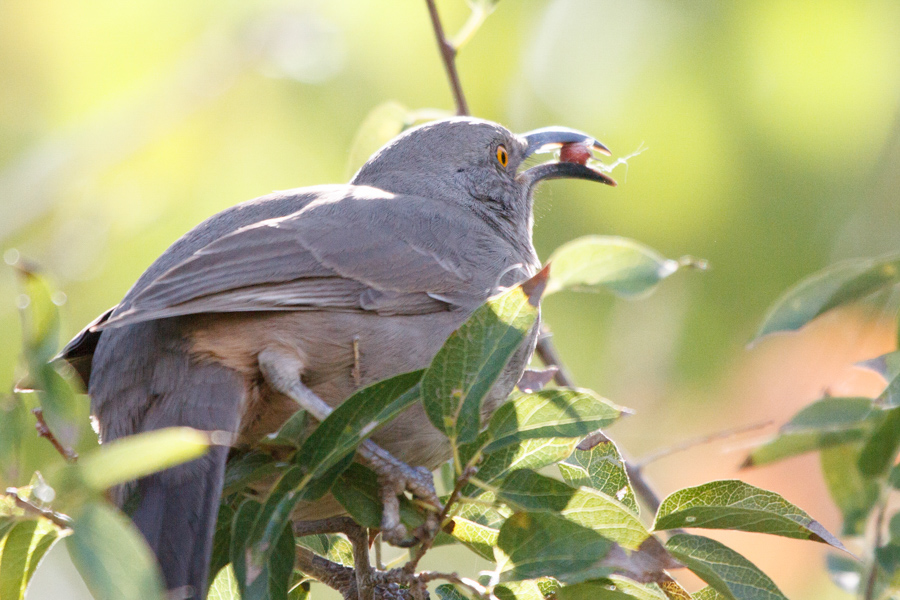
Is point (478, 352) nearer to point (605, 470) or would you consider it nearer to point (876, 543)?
point (605, 470)

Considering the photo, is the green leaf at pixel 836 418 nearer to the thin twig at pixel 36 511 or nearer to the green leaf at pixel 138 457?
the green leaf at pixel 138 457

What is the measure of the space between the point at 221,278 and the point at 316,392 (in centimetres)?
43

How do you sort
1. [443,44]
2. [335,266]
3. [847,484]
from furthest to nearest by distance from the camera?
1. [443,44]
2. [847,484]
3. [335,266]

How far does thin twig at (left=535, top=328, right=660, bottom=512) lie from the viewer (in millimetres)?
3293

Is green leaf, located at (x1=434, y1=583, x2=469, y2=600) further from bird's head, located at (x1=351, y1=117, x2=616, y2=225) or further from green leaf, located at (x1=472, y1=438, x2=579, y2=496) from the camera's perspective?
bird's head, located at (x1=351, y1=117, x2=616, y2=225)

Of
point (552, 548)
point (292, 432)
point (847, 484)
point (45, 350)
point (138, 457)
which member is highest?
point (45, 350)

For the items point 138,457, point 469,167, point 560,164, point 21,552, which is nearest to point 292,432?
point 138,457

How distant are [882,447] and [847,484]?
0.98m

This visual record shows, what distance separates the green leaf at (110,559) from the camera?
144cm

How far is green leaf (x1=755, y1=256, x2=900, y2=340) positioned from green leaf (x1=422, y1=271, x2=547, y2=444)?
1313 mm

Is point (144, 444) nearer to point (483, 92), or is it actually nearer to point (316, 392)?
point (316, 392)

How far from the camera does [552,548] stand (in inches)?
76.2

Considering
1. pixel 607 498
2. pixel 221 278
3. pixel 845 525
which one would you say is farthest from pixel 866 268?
pixel 221 278

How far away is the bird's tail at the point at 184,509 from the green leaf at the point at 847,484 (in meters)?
1.86
